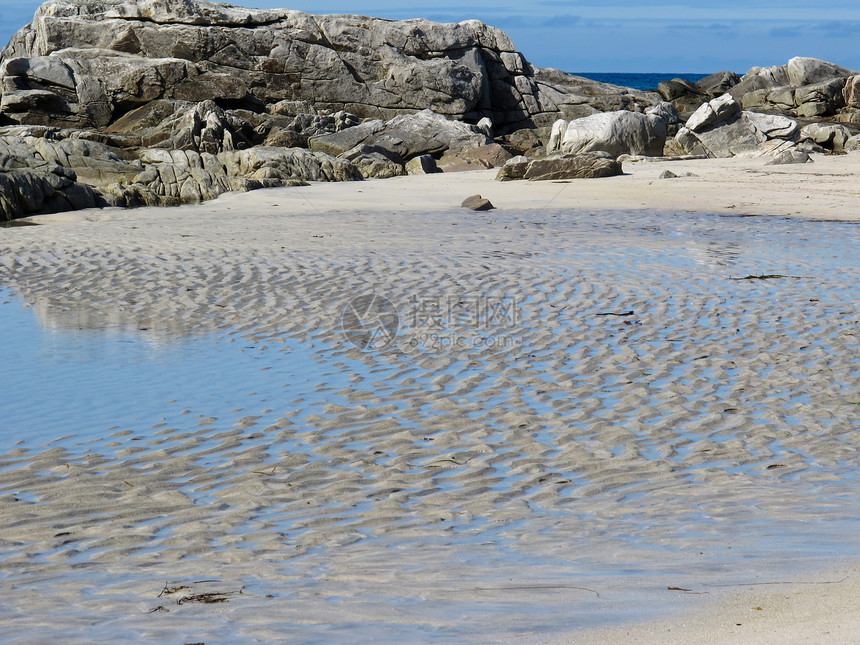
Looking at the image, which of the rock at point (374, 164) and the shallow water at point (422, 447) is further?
the rock at point (374, 164)

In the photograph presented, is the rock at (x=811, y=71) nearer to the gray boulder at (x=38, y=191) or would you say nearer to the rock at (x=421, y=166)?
the rock at (x=421, y=166)

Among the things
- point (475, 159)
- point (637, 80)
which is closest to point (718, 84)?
point (475, 159)

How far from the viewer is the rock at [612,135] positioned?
25.2 meters

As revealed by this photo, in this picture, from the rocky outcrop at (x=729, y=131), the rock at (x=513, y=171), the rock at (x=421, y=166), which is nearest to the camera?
the rock at (x=513, y=171)

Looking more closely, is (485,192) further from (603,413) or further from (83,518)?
(83,518)

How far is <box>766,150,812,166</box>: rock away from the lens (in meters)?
22.7

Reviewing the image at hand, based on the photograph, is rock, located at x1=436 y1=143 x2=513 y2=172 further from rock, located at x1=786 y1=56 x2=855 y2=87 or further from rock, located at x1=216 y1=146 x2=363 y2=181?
rock, located at x1=786 y1=56 x2=855 y2=87

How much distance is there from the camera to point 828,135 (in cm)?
2698

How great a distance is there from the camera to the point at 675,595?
306cm

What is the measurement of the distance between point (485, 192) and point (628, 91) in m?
17.3

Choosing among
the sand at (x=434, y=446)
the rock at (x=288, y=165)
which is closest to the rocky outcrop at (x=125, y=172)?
the rock at (x=288, y=165)

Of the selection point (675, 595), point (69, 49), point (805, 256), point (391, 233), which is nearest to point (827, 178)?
point (805, 256)

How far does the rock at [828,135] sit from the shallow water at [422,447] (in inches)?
752

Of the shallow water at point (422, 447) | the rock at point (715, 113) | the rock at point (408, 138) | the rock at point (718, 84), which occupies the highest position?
the rock at point (718, 84)
